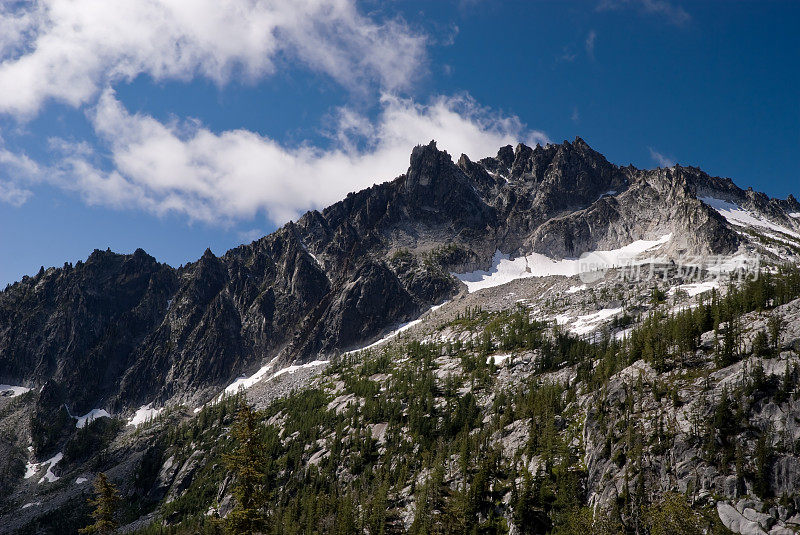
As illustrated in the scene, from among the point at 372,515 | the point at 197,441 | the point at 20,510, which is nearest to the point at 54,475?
the point at 20,510

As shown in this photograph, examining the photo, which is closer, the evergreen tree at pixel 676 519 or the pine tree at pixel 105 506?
the evergreen tree at pixel 676 519

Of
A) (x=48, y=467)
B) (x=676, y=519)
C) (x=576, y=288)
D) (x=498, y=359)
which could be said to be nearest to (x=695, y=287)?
(x=576, y=288)

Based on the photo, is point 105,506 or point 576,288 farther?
point 576,288

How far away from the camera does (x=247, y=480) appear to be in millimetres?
48031

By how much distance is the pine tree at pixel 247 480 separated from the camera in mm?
46062

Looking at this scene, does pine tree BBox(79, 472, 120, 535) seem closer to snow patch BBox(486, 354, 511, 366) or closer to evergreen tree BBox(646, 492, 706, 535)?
evergreen tree BBox(646, 492, 706, 535)

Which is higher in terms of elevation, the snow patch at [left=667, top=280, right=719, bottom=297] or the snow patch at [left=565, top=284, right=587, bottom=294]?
the snow patch at [left=565, top=284, right=587, bottom=294]

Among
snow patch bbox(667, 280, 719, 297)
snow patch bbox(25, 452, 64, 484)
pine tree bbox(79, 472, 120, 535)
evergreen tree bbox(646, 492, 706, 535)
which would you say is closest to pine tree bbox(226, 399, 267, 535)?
pine tree bbox(79, 472, 120, 535)

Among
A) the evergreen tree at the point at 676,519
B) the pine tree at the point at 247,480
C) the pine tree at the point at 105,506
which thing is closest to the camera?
the pine tree at the point at 247,480

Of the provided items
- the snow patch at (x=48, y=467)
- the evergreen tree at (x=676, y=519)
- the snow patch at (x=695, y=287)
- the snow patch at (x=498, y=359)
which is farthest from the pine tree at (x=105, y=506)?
the snow patch at (x=48, y=467)

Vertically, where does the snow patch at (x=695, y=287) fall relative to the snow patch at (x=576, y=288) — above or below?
below

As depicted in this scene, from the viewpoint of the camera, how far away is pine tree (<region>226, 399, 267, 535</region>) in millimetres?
46062

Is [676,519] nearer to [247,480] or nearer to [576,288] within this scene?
[247,480]

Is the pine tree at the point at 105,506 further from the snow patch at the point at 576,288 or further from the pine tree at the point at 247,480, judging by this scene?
the snow patch at the point at 576,288
